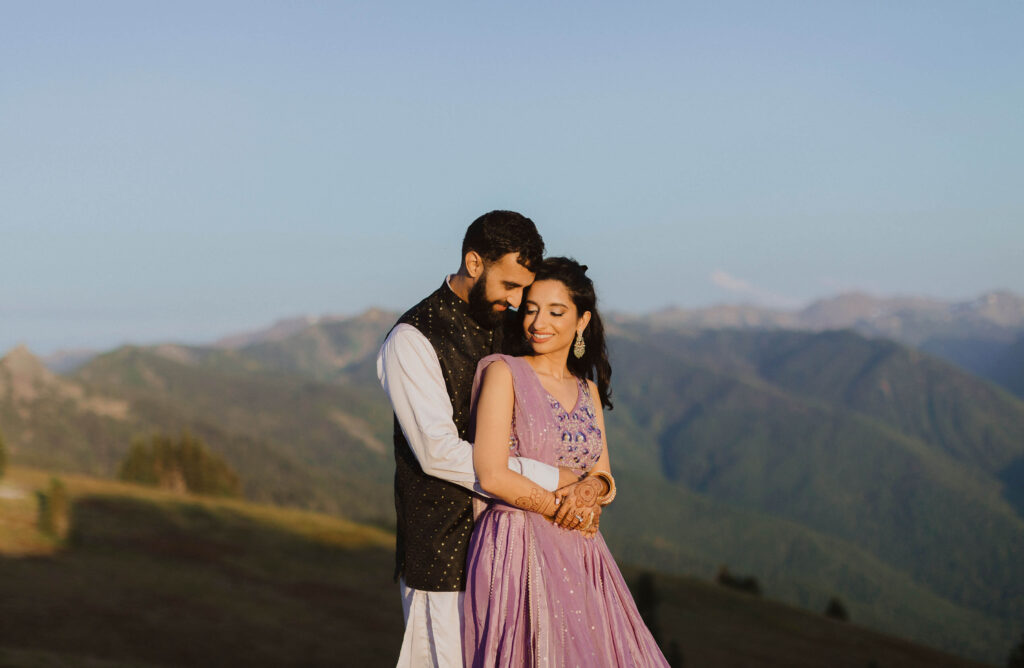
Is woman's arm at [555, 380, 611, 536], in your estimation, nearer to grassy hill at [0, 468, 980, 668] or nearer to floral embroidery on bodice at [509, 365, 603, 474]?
floral embroidery on bodice at [509, 365, 603, 474]

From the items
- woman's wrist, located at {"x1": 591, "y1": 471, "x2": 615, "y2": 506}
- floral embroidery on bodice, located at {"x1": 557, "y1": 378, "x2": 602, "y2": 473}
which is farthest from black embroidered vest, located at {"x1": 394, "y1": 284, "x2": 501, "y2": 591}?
woman's wrist, located at {"x1": 591, "y1": 471, "x2": 615, "y2": 506}

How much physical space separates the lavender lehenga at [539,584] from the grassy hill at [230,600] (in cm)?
1071

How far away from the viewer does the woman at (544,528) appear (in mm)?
4414

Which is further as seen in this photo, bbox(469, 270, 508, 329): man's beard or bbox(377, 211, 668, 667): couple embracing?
bbox(469, 270, 508, 329): man's beard

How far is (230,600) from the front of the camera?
29.6m

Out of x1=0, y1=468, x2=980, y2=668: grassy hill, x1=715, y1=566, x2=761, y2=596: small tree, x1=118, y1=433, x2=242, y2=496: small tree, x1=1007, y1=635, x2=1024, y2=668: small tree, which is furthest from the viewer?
x1=715, y1=566, x2=761, y2=596: small tree

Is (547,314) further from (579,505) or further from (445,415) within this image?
(579,505)

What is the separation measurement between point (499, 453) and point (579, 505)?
47 cm

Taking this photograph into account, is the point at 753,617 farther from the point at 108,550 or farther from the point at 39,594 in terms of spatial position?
the point at 39,594

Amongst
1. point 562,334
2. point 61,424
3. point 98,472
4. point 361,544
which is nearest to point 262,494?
point 98,472

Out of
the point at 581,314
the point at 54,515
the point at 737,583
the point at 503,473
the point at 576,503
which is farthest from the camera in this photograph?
the point at 737,583

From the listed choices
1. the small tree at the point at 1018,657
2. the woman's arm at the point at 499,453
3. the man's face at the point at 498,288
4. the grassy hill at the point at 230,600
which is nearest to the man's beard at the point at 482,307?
the man's face at the point at 498,288

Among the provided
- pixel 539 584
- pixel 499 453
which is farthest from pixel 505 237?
pixel 539 584

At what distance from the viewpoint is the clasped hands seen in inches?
175
